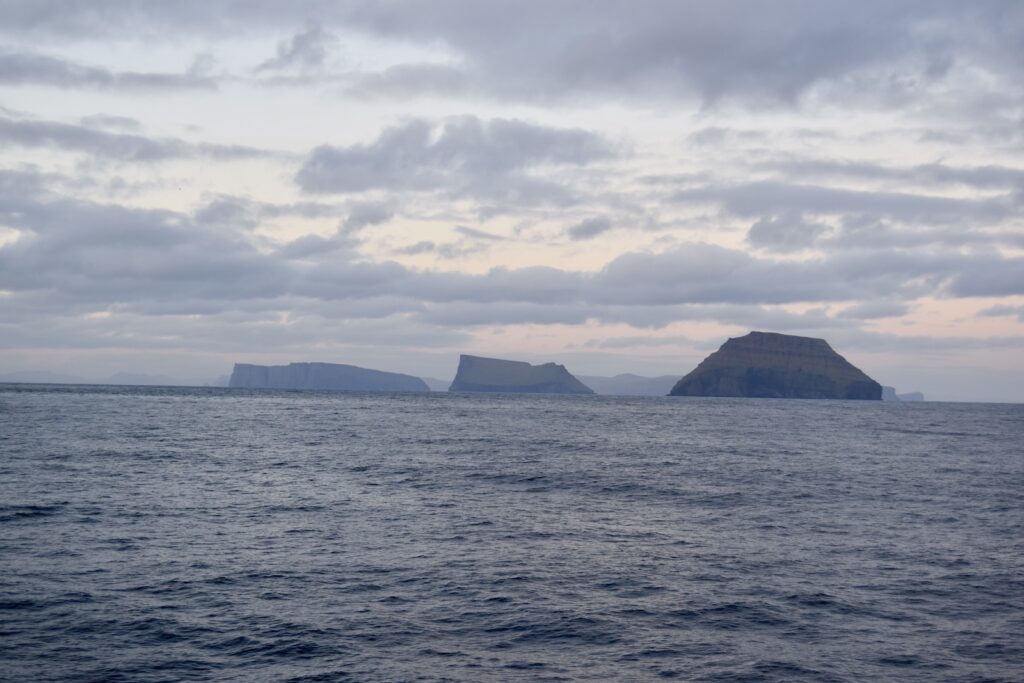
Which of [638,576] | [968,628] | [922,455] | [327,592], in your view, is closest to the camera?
[968,628]

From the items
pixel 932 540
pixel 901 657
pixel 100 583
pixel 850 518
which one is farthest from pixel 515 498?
pixel 901 657

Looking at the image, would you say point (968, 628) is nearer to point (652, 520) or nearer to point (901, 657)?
point (901, 657)

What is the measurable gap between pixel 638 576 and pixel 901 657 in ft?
41.7

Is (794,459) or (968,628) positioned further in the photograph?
(794,459)

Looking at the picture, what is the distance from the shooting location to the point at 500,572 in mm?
39344

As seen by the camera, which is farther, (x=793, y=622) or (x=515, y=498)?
(x=515, y=498)

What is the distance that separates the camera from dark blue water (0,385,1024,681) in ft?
91.4

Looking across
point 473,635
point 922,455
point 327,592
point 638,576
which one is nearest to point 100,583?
point 327,592

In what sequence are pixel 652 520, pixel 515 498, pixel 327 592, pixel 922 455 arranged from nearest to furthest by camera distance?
pixel 327 592
pixel 652 520
pixel 515 498
pixel 922 455

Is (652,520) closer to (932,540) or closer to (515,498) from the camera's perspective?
(515,498)

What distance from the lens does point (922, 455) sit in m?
105

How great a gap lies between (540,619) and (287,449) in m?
71.7

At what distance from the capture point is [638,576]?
39.0m

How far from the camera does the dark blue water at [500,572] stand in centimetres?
2786
